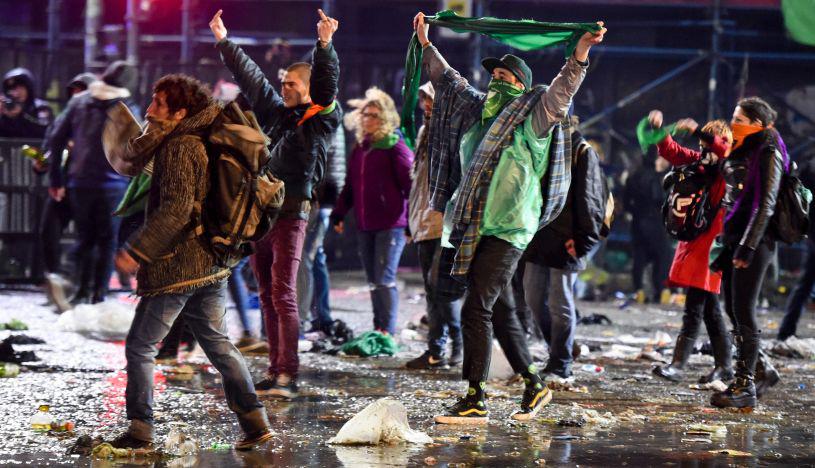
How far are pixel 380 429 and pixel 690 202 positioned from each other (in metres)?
3.28

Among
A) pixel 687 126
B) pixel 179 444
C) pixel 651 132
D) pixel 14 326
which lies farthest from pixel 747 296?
pixel 14 326

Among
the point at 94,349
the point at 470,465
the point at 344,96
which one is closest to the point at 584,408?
the point at 470,465

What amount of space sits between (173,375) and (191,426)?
1831mm

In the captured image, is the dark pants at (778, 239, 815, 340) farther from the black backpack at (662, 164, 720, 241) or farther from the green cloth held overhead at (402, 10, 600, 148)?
the green cloth held overhead at (402, 10, 600, 148)

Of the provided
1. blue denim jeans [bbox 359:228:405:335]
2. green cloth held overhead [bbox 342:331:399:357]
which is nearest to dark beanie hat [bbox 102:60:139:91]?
blue denim jeans [bbox 359:228:405:335]

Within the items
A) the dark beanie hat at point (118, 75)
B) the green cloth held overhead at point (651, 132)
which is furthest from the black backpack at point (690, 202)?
the dark beanie hat at point (118, 75)

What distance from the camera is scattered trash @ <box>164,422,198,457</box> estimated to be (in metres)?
5.74

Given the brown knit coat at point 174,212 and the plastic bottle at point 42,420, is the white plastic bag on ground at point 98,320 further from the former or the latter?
the brown knit coat at point 174,212

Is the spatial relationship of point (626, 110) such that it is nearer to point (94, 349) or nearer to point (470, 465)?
point (94, 349)

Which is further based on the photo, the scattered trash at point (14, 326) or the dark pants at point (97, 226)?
the dark pants at point (97, 226)

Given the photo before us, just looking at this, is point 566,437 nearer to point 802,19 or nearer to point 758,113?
point 758,113

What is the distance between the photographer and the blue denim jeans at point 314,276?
9664 mm

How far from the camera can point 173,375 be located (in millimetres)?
8164

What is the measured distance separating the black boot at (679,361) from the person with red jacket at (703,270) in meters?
0.01
